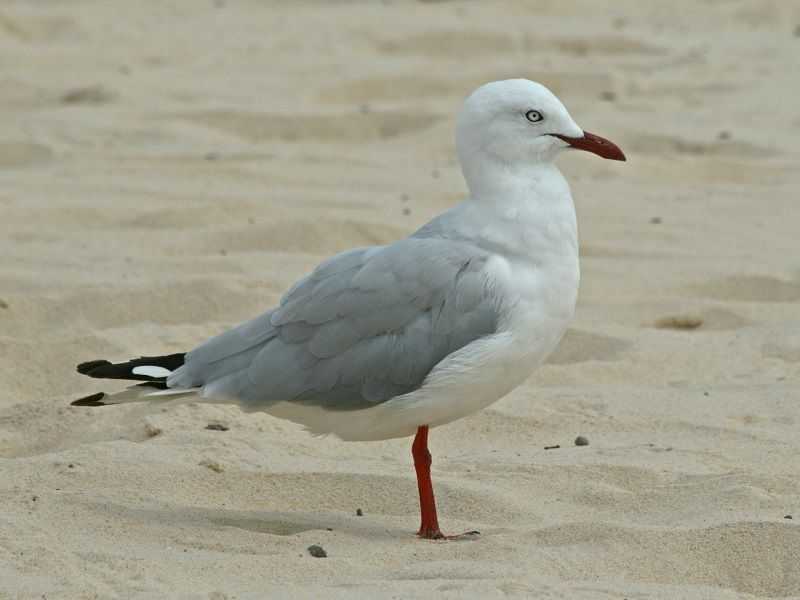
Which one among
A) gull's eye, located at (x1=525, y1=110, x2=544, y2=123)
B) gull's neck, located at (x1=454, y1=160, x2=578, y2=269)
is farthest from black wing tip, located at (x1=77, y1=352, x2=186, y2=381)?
gull's eye, located at (x1=525, y1=110, x2=544, y2=123)

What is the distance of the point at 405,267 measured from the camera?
14.1 feet

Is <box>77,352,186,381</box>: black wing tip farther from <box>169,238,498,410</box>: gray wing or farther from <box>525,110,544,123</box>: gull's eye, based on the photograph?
<box>525,110,544,123</box>: gull's eye

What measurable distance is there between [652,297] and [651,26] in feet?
20.0

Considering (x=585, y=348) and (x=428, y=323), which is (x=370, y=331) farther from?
(x=585, y=348)

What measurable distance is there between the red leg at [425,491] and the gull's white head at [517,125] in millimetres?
775

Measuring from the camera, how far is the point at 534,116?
447 centimetres

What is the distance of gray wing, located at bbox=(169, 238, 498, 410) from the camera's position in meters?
4.25

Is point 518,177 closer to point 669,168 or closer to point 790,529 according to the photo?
point 790,529

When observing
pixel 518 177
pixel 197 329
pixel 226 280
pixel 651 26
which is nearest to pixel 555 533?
pixel 518 177

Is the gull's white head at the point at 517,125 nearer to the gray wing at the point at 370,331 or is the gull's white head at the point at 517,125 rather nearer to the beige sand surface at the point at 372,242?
the gray wing at the point at 370,331

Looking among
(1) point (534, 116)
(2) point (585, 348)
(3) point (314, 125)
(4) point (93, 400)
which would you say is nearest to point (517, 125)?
(1) point (534, 116)

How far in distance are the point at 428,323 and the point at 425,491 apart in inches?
17.8

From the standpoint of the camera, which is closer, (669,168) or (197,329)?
(197,329)

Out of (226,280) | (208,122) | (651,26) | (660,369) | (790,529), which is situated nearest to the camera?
(790,529)
